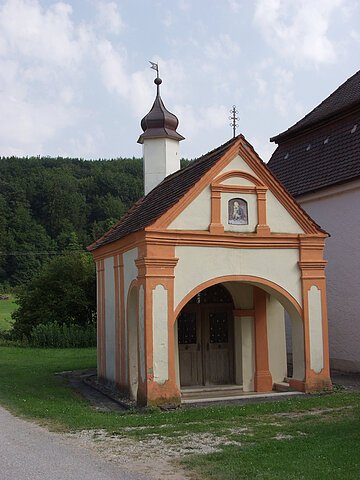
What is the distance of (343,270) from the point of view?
16.7 m

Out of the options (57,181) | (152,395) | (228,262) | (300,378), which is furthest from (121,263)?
(57,181)

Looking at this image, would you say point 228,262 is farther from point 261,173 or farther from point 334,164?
point 334,164

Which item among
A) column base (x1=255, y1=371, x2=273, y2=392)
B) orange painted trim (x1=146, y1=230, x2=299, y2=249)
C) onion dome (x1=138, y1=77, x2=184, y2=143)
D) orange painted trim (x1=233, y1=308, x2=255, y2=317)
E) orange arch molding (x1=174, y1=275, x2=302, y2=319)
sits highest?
onion dome (x1=138, y1=77, x2=184, y2=143)

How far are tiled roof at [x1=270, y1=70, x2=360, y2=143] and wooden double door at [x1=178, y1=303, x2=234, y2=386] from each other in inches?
260

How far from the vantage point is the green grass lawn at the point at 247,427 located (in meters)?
6.96

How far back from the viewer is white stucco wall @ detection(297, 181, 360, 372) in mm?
16203

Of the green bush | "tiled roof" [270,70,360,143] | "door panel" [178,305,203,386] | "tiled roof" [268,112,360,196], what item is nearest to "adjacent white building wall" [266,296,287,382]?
"door panel" [178,305,203,386]

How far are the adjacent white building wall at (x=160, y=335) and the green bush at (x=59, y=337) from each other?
17641mm

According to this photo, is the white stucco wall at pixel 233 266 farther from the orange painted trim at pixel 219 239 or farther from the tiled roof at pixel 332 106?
the tiled roof at pixel 332 106

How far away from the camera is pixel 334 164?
56.0 ft

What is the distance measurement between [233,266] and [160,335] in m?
2.05

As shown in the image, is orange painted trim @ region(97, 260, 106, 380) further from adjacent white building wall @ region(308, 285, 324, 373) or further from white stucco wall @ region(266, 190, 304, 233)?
adjacent white building wall @ region(308, 285, 324, 373)

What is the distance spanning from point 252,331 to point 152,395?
11.3ft

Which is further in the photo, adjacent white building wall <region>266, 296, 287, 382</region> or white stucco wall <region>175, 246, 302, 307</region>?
adjacent white building wall <region>266, 296, 287, 382</region>
